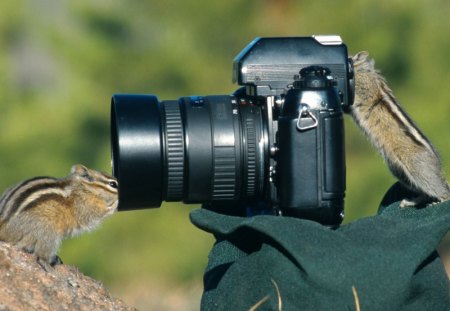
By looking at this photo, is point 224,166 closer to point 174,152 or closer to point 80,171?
point 174,152

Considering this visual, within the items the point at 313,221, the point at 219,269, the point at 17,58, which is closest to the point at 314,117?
the point at 313,221

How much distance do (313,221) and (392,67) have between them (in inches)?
156

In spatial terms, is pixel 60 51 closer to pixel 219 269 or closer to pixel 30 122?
pixel 30 122

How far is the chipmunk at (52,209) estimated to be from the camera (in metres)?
3.87

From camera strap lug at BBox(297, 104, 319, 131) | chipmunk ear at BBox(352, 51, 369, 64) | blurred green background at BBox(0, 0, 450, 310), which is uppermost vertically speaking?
camera strap lug at BBox(297, 104, 319, 131)

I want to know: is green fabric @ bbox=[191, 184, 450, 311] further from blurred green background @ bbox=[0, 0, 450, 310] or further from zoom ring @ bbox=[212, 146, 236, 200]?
blurred green background @ bbox=[0, 0, 450, 310]

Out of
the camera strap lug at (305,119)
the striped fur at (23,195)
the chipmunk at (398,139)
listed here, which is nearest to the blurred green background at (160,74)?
the chipmunk at (398,139)

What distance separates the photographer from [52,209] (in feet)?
13.2

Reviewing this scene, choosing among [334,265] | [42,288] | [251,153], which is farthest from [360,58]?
[42,288]

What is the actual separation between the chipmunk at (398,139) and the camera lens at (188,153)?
3.26 ft

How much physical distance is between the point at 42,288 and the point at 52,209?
2.09 feet

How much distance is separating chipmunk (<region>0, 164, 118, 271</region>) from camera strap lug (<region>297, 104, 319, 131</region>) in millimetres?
992

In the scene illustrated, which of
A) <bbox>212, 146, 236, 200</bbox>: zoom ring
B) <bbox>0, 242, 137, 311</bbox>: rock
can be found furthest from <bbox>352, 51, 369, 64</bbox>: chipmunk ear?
<bbox>0, 242, 137, 311</bbox>: rock

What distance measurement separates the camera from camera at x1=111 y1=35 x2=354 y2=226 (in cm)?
367
